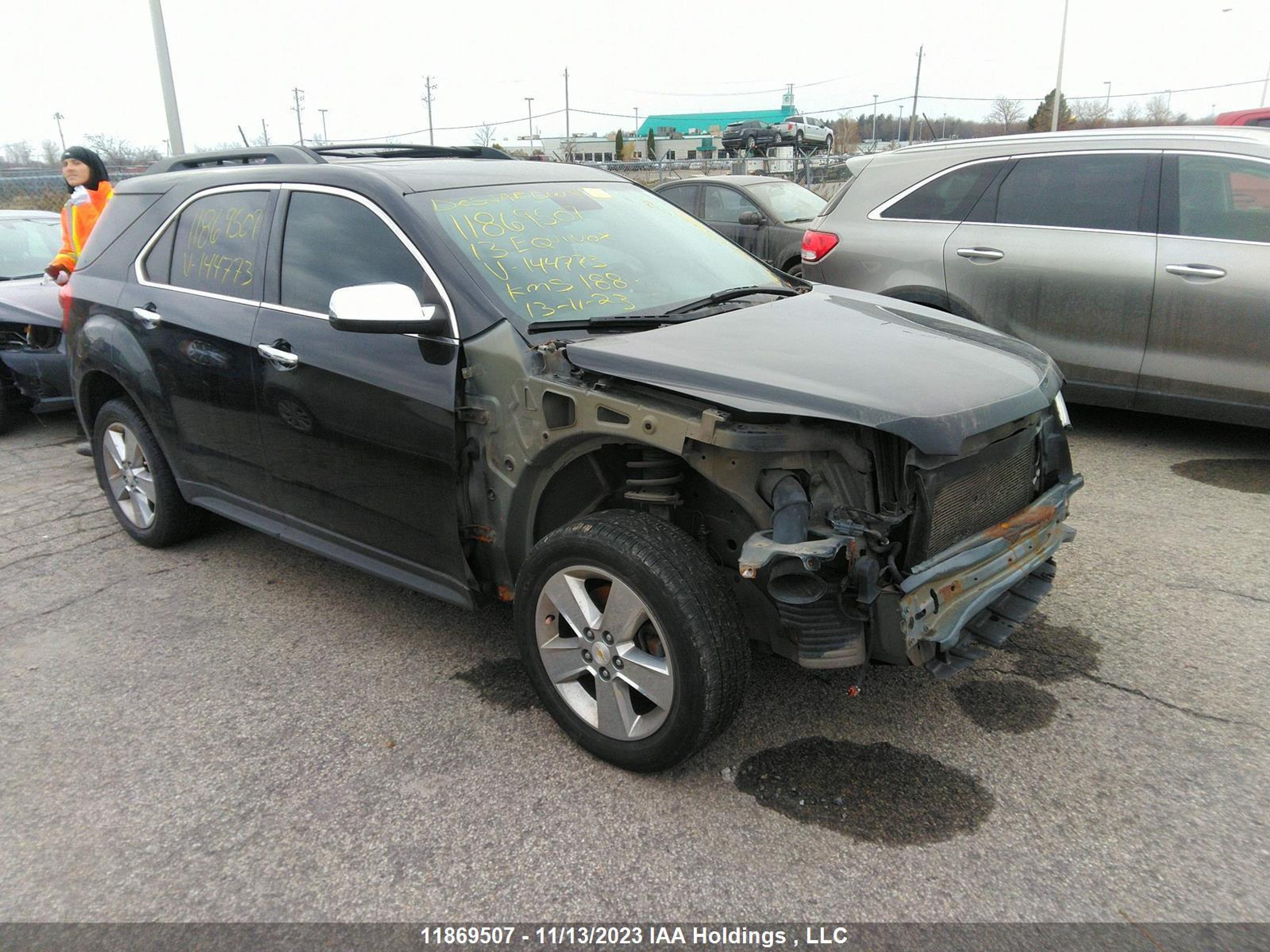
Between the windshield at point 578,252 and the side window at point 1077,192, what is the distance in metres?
2.81

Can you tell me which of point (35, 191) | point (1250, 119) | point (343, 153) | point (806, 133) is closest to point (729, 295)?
point (343, 153)

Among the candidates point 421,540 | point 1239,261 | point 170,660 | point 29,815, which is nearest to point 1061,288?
point 1239,261

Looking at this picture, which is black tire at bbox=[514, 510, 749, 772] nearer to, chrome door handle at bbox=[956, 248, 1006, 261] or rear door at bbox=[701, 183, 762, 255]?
chrome door handle at bbox=[956, 248, 1006, 261]

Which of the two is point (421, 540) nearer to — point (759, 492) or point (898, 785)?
point (759, 492)

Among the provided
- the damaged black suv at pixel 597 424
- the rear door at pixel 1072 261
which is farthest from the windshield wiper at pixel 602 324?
the rear door at pixel 1072 261

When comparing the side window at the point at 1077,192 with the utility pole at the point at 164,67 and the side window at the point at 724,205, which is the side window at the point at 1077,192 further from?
the utility pole at the point at 164,67

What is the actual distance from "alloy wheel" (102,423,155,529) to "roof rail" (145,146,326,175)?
1.38m

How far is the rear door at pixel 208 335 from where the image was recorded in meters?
3.80

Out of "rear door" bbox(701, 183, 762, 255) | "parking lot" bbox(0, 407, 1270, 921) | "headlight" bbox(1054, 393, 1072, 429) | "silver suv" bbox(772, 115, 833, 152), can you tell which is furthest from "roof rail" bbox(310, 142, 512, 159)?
"silver suv" bbox(772, 115, 833, 152)

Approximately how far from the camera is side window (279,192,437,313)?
3293 millimetres

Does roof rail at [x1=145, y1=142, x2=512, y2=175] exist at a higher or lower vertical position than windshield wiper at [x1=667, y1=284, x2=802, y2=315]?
higher

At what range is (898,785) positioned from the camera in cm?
276

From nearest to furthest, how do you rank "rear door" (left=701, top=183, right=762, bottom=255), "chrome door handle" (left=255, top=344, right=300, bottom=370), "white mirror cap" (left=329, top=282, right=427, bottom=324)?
"white mirror cap" (left=329, top=282, right=427, bottom=324) < "chrome door handle" (left=255, top=344, right=300, bottom=370) < "rear door" (left=701, top=183, right=762, bottom=255)

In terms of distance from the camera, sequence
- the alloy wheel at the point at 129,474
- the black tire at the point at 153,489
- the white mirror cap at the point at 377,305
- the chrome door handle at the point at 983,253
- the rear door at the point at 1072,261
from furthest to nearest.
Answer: the chrome door handle at the point at 983,253 < the rear door at the point at 1072,261 < the alloy wheel at the point at 129,474 < the black tire at the point at 153,489 < the white mirror cap at the point at 377,305
